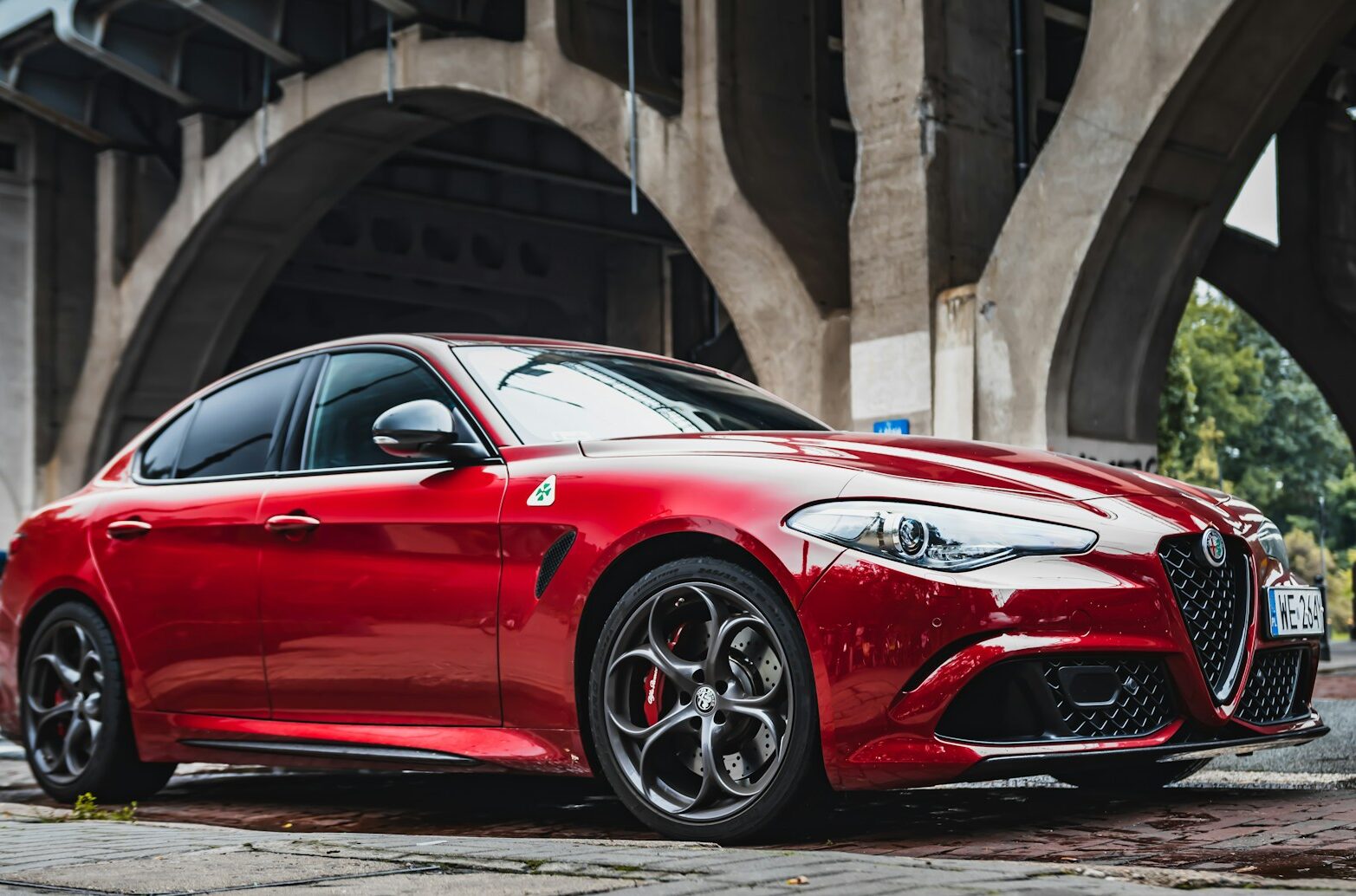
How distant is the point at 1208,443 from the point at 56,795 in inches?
2728

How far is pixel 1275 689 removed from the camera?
4.65m

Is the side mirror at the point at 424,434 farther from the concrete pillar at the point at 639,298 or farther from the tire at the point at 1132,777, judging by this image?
the concrete pillar at the point at 639,298

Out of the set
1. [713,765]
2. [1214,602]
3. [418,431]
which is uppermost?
[418,431]

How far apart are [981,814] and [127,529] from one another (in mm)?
3166

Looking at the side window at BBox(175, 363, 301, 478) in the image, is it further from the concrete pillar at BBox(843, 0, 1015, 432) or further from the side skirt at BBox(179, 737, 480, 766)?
the concrete pillar at BBox(843, 0, 1015, 432)

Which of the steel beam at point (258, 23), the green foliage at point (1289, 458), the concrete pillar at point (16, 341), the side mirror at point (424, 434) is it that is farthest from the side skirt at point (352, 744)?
the green foliage at point (1289, 458)

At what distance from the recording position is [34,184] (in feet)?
87.4

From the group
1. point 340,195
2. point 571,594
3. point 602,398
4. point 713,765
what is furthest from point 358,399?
point 340,195

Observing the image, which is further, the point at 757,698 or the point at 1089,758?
the point at 757,698

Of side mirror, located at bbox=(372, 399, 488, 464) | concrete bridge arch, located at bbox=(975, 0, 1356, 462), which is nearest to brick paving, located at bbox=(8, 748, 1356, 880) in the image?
side mirror, located at bbox=(372, 399, 488, 464)

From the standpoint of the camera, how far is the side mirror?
4.95 metres

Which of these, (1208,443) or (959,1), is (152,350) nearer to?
(959,1)

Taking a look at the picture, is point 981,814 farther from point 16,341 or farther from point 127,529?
point 16,341

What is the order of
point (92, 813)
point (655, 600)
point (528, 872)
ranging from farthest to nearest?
point (92, 813) → point (655, 600) → point (528, 872)
